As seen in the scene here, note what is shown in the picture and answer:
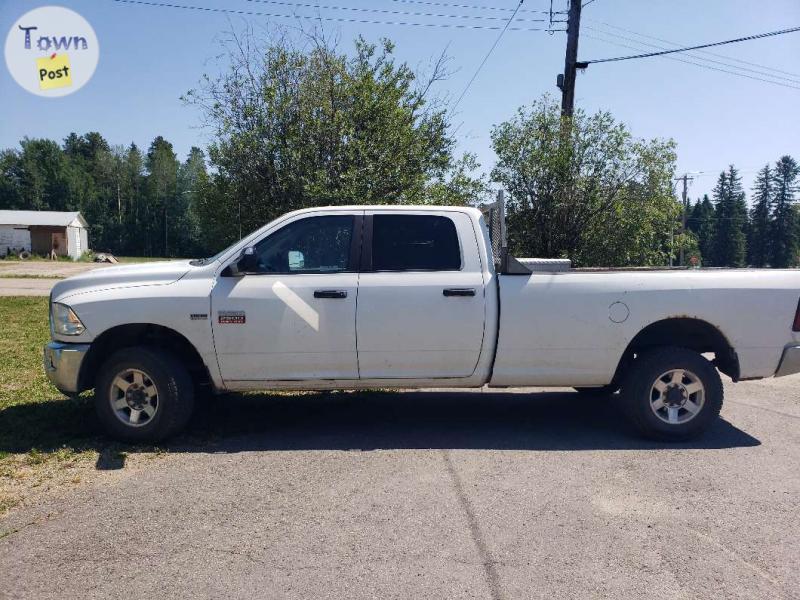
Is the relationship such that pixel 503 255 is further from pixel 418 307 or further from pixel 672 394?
pixel 672 394

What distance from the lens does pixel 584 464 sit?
194 inches

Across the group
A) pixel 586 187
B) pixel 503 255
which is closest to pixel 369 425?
pixel 503 255

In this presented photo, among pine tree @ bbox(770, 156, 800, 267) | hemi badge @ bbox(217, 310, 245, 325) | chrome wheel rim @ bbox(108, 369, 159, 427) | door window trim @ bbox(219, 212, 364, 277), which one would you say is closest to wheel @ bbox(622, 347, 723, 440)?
door window trim @ bbox(219, 212, 364, 277)

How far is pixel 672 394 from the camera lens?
5.46 meters

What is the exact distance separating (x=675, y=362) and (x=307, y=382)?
3160 millimetres

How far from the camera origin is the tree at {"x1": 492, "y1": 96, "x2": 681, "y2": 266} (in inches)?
551

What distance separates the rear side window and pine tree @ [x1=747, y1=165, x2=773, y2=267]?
3445 inches

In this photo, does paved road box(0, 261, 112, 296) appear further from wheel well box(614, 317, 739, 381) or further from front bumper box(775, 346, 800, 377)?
front bumper box(775, 346, 800, 377)

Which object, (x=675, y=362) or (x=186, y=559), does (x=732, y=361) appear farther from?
(x=186, y=559)

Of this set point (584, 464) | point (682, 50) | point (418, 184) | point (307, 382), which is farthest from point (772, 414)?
point (682, 50)

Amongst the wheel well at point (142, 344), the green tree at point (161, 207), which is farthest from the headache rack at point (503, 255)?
the green tree at point (161, 207)

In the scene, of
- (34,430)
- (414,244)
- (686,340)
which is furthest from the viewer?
(686,340)

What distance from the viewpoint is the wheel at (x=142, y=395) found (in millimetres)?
5172

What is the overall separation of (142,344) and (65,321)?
62 cm
